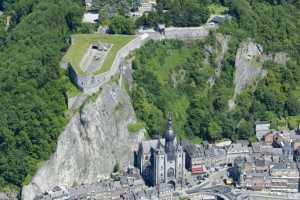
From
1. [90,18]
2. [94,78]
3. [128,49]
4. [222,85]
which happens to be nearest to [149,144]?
[94,78]

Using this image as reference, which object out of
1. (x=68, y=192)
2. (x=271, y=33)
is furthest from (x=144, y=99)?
(x=271, y=33)

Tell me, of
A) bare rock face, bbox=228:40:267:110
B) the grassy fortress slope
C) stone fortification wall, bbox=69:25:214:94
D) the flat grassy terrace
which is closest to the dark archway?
stone fortification wall, bbox=69:25:214:94

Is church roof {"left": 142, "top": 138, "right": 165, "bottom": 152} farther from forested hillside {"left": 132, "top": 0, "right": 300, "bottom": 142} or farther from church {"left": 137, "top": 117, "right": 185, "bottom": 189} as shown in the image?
forested hillside {"left": 132, "top": 0, "right": 300, "bottom": 142}

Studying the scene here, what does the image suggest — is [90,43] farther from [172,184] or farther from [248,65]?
[172,184]

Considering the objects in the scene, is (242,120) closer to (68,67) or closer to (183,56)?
(183,56)

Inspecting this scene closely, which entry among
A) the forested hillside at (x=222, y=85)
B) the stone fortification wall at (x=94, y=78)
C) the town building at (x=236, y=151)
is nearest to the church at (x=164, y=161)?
the forested hillside at (x=222, y=85)

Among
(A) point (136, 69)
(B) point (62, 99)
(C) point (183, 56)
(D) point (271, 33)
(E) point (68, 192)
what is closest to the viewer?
(E) point (68, 192)
